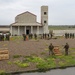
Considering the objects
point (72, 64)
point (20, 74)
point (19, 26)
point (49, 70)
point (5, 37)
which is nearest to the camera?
point (20, 74)

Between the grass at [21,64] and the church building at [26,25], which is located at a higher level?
the church building at [26,25]

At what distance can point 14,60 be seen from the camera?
28.6 metres

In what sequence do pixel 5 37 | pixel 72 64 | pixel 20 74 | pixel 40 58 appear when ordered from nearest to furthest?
pixel 20 74 < pixel 72 64 < pixel 40 58 < pixel 5 37

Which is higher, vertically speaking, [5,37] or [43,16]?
[43,16]

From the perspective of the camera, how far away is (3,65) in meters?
26.2

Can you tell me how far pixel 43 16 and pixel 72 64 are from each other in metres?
57.5

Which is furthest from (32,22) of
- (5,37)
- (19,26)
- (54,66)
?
(54,66)

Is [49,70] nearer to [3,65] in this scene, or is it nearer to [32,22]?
[3,65]

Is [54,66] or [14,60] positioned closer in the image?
[54,66]

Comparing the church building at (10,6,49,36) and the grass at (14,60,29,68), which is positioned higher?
the church building at (10,6,49,36)

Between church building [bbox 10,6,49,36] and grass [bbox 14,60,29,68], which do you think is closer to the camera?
grass [bbox 14,60,29,68]

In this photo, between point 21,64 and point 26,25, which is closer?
point 21,64

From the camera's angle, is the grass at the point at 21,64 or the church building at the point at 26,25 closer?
the grass at the point at 21,64

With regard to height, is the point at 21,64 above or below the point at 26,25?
below
